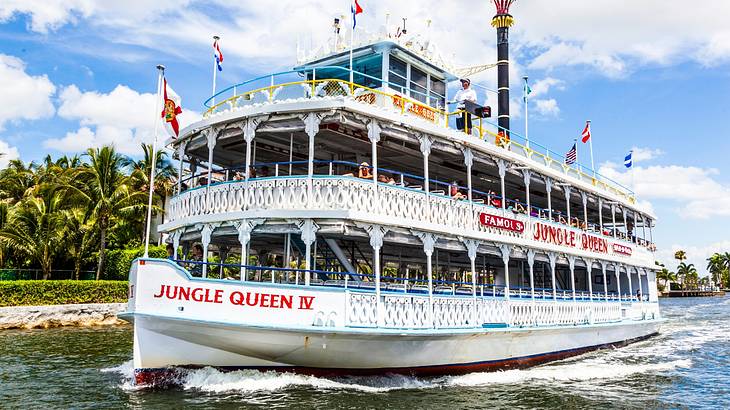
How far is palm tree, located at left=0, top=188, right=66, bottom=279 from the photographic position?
30391mm

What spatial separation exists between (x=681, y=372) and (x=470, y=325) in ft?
24.7

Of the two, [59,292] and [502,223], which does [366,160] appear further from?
[59,292]

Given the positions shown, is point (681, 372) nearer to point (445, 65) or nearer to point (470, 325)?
point (470, 325)

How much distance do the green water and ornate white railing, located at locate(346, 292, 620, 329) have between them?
131cm

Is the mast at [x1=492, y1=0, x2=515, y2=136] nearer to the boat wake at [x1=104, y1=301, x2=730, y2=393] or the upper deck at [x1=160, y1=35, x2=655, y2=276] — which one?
the upper deck at [x1=160, y1=35, x2=655, y2=276]

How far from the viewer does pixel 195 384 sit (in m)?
11.8

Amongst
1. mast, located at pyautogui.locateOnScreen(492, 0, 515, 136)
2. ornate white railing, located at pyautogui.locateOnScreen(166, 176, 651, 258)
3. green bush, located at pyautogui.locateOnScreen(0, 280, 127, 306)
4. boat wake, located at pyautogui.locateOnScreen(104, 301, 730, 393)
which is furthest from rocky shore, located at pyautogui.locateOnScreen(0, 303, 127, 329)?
mast, located at pyautogui.locateOnScreen(492, 0, 515, 136)

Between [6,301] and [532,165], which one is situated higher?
[532,165]

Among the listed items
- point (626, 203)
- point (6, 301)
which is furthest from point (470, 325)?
point (6, 301)

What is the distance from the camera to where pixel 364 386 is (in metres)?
12.5

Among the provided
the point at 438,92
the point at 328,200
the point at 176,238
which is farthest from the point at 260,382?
the point at 438,92

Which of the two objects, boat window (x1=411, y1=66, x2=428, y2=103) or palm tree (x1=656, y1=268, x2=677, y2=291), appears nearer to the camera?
boat window (x1=411, y1=66, x2=428, y2=103)

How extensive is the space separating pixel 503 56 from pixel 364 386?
16.8 metres

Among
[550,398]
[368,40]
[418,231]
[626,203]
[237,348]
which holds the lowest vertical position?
[550,398]
